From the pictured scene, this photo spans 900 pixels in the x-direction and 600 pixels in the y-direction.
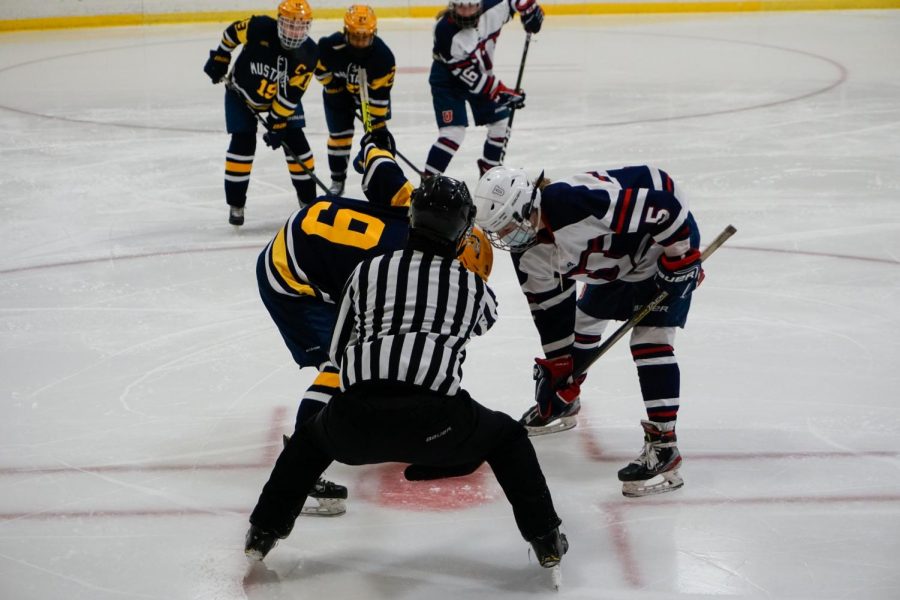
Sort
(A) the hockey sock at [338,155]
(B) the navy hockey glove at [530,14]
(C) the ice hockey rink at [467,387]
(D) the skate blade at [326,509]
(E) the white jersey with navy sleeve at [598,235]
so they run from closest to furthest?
(C) the ice hockey rink at [467,387] → (E) the white jersey with navy sleeve at [598,235] → (D) the skate blade at [326,509] → (A) the hockey sock at [338,155] → (B) the navy hockey glove at [530,14]

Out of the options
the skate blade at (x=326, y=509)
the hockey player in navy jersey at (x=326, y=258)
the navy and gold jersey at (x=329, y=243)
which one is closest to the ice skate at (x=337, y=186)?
the hockey player in navy jersey at (x=326, y=258)

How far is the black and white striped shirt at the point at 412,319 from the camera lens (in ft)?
7.09

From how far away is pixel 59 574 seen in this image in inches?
95.2

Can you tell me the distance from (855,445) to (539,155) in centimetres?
377

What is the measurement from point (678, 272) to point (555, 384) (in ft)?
1.60

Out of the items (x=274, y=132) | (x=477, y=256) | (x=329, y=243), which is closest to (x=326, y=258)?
(x=329, y=243)

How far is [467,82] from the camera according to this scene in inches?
228

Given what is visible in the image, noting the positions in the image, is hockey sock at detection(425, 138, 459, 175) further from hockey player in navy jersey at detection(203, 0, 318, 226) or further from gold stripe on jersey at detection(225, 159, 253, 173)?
gold stripe on jersey at detection(225, 159, 253, 173)

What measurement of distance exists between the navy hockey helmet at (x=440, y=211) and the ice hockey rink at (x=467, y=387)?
29.4 inches

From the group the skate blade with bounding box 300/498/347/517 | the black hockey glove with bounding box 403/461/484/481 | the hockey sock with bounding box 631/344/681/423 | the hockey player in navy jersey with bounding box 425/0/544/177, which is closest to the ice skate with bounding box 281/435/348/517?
the skate blade with bounding box 300/498/347/517

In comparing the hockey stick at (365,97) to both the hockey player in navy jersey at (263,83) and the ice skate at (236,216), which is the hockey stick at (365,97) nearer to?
the hockey player in navy jersey at (263,83)

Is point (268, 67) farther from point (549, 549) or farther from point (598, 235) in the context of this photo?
point (549, 549)

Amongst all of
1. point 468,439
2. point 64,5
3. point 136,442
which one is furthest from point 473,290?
point 64,5

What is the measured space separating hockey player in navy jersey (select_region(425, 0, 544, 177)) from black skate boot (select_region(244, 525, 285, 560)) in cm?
349
